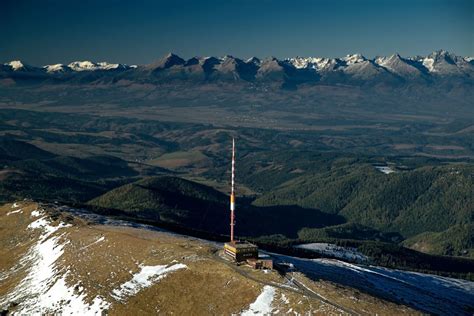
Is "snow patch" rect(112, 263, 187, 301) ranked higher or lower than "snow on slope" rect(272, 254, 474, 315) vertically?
higher

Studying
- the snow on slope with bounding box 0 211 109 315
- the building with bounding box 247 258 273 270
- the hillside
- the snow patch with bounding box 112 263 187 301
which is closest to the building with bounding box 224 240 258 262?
the hillside

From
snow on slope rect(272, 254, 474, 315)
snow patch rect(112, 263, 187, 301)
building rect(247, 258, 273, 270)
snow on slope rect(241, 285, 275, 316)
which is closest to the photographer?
snow on slope rect(241, 285, 275, 316)

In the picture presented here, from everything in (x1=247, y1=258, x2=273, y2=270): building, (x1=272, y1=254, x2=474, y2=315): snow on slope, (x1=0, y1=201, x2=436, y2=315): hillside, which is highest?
(x1=247, y1=258, x2=273, y2=270): building

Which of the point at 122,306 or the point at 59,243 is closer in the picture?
the point at 122,306

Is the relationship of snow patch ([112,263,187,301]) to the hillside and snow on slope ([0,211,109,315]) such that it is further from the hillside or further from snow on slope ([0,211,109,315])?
snow on slope ([0,211,109,315])

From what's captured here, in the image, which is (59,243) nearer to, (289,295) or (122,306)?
(122,306)

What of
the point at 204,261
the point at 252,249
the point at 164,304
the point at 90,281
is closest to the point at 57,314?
the point at 90,281
